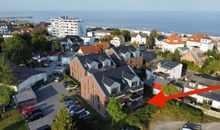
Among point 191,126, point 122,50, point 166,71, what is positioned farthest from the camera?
point 122,50

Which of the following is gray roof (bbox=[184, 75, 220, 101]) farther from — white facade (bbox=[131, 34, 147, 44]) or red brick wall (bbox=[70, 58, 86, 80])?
white facade (bbox=[131, 34, 147, 44])

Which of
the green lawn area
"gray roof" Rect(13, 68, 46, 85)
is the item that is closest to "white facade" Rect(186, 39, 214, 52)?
"gray roof" Rect(13, 68, 46, 85)

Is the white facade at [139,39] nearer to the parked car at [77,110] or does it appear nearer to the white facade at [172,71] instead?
the white facade at [172,71]

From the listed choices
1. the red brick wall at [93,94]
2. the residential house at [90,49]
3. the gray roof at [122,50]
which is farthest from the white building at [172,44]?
the red brick wall at [93,94]

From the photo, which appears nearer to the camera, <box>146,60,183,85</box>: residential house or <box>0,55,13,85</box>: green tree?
<box>0,55,13,85</box>: green tree

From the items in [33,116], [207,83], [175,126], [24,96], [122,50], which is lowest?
[175,126]

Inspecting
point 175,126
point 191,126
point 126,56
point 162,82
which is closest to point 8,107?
point 175,126

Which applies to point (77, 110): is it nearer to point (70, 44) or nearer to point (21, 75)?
point (21, 75)

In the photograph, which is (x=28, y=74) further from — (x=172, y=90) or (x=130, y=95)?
(x=172, y=90)
